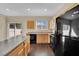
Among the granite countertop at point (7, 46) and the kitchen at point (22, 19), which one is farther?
the kitchen at point (22, 19)

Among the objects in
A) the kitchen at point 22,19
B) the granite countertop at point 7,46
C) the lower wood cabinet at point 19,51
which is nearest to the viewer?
the granite countertop at point 7,46

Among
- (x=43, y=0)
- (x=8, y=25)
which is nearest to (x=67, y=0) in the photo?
(x=43, y=0)

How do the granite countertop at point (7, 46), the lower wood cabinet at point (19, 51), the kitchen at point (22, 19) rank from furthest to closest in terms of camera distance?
the kitchen at point (22, 19), the lower wood cabinet at point (19, 51), the granite countertop at point (7, 46)

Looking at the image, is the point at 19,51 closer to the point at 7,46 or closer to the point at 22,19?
the point at 7,46

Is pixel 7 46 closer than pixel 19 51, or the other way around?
pixel 7 46

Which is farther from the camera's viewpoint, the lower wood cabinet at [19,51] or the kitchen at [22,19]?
the kitchen at [22,19]

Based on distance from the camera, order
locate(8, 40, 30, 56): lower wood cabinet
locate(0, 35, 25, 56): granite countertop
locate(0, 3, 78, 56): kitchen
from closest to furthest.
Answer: locate(0, 35, 25, 56): granite countertop → locate(8, 40, 30, 56): lower wood cabinet → locate(0, 3, 78, 56): kitchen

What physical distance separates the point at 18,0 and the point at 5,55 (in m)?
0.43

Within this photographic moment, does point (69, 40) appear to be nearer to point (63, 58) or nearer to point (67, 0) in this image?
point (63, 58)

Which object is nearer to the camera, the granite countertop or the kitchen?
the granite countertop

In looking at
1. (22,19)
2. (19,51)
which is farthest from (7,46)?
(22,19)

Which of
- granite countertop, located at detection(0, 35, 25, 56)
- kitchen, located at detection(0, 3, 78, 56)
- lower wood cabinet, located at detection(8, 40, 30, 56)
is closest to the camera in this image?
granite countertop, located at detection(0, 35, 25, 56)

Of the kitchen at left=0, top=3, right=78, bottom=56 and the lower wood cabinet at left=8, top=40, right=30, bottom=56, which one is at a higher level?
the kitchen at left=0, top=3, right=78, bottom=56

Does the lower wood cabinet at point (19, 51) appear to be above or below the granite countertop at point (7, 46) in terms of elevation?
below
